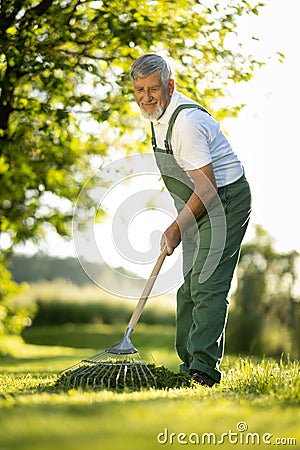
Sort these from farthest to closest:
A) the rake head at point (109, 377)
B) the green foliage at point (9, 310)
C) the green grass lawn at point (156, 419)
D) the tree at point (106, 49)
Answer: the green foliage at point (9, 310) < the tree at point (106, 49) < the rake head at point (109, 377) < the green grass lawn at point (156, 419)

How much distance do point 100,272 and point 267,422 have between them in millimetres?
2043

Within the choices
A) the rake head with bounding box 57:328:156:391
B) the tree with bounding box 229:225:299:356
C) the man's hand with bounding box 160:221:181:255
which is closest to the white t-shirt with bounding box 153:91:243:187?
the man's hand with bounding box 160:221:181:255

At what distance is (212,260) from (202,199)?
0.33m

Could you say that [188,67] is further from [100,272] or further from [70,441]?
[70,441]

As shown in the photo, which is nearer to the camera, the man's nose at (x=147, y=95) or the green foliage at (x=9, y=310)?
the man's nose at (x=147, y=95)

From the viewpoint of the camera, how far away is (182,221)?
3.48m

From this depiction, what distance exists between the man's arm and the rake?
0.32 ft

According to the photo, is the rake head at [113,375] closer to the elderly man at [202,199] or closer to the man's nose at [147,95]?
the elderly man at [202,199]

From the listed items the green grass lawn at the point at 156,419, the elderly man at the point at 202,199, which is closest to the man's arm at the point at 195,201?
the elderly man at the point at 202,199

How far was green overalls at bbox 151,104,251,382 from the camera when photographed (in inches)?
141

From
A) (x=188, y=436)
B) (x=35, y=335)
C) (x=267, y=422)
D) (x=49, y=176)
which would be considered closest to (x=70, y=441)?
(x=188, y=436)

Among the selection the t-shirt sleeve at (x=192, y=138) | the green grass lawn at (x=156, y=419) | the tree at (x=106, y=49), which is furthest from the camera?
the tree at (x=106, y=49)

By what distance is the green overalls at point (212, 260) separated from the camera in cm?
359

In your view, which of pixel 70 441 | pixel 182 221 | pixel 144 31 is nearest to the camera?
pixel 70 441
